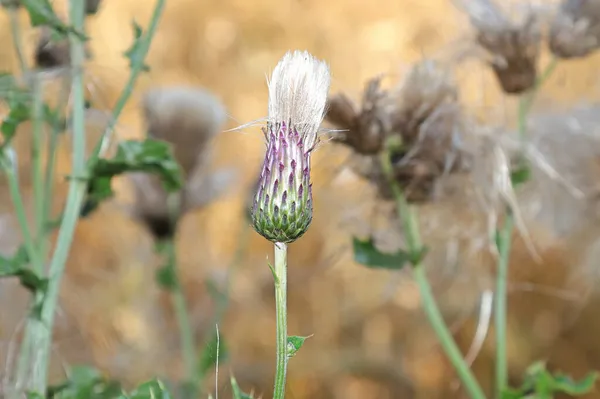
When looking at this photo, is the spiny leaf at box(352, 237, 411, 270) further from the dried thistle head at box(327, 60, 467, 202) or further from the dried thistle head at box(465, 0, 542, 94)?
the dried thistle head at box(465, 0, 542, 94)

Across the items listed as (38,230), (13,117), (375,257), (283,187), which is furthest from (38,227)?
(283,187)

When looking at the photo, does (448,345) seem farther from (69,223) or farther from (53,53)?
(53,53)

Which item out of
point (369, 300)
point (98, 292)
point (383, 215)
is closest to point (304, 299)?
point (369, 300)

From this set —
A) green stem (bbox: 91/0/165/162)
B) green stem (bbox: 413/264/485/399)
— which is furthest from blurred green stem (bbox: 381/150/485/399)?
green stem (bbox: 91/0/165/162)

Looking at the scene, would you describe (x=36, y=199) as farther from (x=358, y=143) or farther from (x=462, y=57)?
(x=462, y=57)

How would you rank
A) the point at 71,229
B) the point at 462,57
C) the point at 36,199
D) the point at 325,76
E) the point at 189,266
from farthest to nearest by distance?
the point at 189,266 < the point at 462,57 < the point at 36,199 < the point at 71,229 < the point at 325,76

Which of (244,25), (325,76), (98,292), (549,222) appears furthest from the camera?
(244,25)
